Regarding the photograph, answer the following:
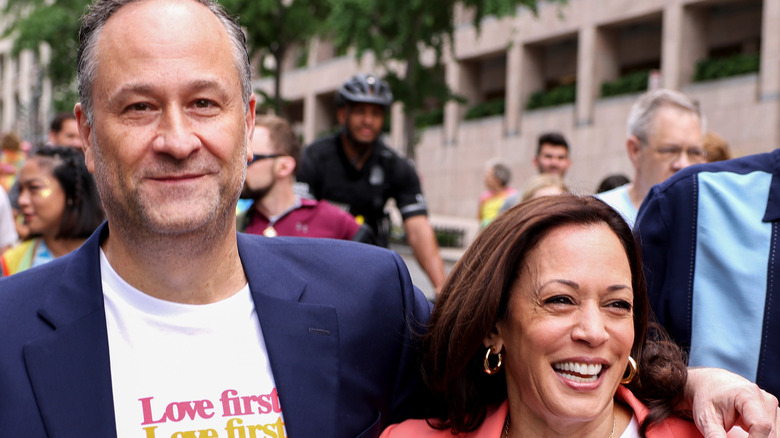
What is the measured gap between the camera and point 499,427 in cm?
261

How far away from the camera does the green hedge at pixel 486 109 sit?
3133cm

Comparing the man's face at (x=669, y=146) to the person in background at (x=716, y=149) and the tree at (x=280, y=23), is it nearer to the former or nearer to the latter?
the person in background at (x=716, y=149)

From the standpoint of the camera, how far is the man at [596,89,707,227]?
5102 mm

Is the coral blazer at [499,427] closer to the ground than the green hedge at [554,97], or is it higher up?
closer to the ground

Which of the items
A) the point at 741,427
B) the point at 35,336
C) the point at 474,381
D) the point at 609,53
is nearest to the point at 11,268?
the point at 35,336

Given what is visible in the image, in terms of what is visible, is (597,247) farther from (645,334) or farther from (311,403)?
(311,403)

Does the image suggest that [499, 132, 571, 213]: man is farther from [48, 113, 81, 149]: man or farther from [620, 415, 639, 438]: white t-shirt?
[620, 415, 639, 438]: white t-shirt

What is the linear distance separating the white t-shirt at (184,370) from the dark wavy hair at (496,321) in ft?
1.80

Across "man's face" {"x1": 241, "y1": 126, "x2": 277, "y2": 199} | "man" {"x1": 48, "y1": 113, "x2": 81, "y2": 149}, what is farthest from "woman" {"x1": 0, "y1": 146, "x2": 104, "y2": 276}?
"man" {"x1": 48, "y1": 113, "x2": 81, "y2": 149}

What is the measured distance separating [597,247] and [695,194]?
0.51 metres

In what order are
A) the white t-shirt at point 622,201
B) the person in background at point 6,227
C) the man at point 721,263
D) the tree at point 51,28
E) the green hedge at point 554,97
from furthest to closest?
the green hedge at point 554,97, the tree at point 51,28, the person in background at point 6,227, the white t-shirt at point 622,201, the man at point 721,263

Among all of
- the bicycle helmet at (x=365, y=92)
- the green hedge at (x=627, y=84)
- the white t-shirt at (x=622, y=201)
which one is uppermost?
the green hedge at (x=627, y=84)

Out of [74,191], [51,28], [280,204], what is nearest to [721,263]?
[280,204]

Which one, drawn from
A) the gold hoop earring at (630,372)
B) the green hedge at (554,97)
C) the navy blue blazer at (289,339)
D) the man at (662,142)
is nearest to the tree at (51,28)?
the green hedge at (554,97)
